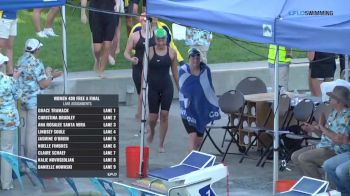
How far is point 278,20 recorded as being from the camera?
34.8 ft

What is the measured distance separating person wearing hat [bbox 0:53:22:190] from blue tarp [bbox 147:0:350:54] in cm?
222

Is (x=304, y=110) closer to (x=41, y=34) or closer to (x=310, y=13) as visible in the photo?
(x=310, y=13)

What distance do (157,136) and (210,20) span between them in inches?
196

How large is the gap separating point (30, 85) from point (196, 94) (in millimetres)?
2343

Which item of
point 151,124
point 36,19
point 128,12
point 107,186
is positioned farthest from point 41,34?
point 107,186

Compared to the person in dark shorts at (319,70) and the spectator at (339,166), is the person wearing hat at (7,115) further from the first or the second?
the person in dark shorts at (319,70)

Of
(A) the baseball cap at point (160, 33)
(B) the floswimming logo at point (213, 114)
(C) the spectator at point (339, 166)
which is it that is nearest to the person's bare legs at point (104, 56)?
(A) the baseball cap at point (160, 33)

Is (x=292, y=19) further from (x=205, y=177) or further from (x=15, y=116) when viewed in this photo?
(x=15, y=116)

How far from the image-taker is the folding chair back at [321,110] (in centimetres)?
1273

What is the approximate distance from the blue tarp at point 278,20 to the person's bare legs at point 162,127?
10.2 feet

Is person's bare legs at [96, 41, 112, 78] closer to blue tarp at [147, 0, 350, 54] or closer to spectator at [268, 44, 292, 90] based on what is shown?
spectator at [268, 44, 292, 90]

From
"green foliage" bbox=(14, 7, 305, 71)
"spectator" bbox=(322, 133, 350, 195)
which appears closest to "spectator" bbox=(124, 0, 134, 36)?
"green foliage" bbox=(14, 7, 305, 71)

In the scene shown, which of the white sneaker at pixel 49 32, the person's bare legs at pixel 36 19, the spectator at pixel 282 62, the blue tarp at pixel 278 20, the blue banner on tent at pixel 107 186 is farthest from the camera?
the white sneaker at pixel 49 32

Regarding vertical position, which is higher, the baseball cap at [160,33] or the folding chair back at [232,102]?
the baseball cap at [160,33]
